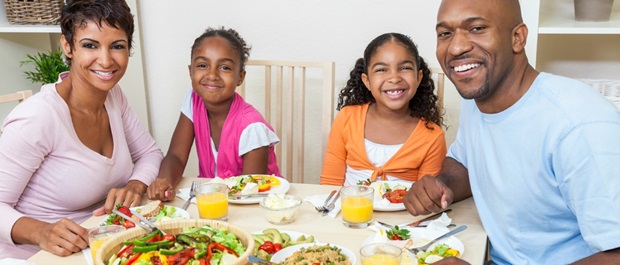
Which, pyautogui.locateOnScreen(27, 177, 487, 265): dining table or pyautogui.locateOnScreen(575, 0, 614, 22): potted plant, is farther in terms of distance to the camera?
pyautogui.locateOnScreen(575, 0, 614, 22): potted plant

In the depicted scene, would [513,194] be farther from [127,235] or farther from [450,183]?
[127,235]

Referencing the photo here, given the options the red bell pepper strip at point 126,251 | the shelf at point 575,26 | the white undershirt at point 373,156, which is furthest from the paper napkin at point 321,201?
the shelf at point 575,26

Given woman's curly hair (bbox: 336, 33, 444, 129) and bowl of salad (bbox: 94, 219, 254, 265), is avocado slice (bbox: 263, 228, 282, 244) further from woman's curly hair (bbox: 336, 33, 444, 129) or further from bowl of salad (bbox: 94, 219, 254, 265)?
woman's curly hair (bbox: 336, 33, 444, 129)

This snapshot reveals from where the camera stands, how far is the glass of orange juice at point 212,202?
5.10ft

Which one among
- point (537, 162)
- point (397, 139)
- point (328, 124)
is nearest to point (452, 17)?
point (537, 162)

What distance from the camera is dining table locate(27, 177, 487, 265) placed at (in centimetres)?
137

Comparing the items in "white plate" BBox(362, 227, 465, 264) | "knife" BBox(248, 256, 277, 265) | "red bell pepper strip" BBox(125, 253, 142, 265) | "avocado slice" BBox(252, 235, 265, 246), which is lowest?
"white plate" BBox(362, 227, 465, 264)

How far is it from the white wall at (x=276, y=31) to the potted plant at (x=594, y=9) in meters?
0.65

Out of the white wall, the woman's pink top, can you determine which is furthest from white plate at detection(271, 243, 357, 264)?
the white wall

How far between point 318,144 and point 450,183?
4.81 feet

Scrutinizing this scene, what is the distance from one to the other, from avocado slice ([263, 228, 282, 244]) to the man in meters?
0.38

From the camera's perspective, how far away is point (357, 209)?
1485 mm

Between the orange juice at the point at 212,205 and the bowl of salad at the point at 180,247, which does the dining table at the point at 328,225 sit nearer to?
the orange juice at the point at 212,205

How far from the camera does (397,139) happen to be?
7.18 ft
